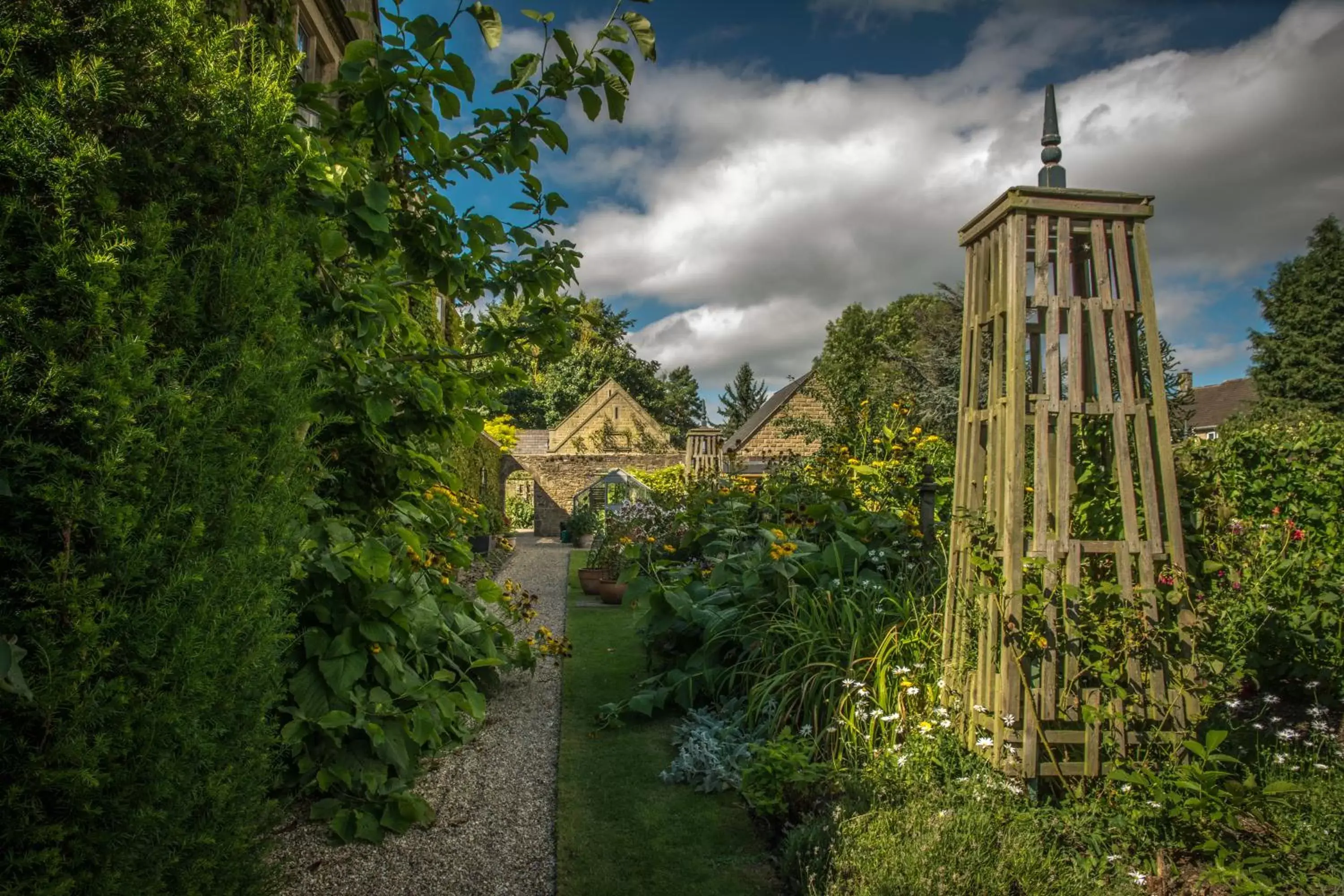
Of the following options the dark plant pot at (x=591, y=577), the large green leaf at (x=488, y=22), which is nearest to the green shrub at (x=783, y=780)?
the large green leaf at (x=488, y=22)

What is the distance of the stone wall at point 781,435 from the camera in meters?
28.0

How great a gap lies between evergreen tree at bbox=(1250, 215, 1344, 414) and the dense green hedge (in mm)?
32048

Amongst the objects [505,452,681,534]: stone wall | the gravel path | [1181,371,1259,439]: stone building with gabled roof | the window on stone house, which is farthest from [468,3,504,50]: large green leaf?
[1181,371,1259,439]: stone building with gabled roof

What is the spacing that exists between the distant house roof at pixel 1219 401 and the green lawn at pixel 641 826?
134 feet

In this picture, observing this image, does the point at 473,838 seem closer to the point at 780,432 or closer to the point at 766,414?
the point at 780,432

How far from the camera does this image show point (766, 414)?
99.0ft

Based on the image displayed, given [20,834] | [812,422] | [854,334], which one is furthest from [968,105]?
[854,334]

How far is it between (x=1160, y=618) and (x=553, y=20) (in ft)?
11.6

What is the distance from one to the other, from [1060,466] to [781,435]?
2516 cm

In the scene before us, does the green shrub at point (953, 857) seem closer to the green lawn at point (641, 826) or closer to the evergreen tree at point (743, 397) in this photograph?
the green lawn at point (641, 826)

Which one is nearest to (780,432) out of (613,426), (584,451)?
(613,426)

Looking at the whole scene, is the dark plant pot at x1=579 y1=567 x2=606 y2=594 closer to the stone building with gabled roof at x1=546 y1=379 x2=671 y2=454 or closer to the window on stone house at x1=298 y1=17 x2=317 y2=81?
the window on stone house at x1=298 y1=17 x2=317 y2=81

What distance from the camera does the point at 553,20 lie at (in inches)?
109

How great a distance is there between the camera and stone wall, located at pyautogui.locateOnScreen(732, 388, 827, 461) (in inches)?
1104
